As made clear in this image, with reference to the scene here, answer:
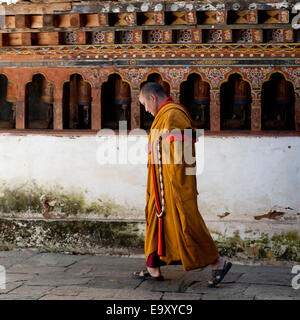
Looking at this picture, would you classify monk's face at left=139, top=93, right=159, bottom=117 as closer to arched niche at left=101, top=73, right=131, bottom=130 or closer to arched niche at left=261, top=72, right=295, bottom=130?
arched niche at left=101, top=73, right=131, bottom=130

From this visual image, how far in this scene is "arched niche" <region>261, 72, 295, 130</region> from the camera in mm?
5867

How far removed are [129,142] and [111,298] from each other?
2.14m

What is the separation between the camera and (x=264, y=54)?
18.4 feet

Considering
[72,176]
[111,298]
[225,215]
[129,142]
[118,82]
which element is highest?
[118,82]

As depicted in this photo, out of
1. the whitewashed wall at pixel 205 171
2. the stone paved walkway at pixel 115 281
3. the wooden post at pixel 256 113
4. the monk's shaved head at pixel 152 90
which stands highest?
the monk's shaved head at pixel 152 90

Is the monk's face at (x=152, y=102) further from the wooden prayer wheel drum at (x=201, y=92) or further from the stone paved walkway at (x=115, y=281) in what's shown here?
the stone paved walkway at (x=115, y=281)

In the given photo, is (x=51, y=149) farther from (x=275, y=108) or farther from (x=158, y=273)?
(x=275, y=108)

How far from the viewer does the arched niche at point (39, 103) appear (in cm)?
622

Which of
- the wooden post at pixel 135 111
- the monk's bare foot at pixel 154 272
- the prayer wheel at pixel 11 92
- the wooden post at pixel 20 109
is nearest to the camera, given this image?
the monk's bare foot at pixel 154 272

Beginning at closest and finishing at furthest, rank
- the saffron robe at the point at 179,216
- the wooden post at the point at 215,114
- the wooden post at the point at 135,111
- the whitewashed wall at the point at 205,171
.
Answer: the saffron robe at the point at 179,216, the whitewashed wall at the point at 205,171, the wooden post at the point at 215,114, the wooden post at the point at 135,111

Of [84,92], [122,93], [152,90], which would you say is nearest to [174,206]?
[152,90]

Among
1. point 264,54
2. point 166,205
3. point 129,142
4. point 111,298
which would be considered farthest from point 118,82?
point 111,298

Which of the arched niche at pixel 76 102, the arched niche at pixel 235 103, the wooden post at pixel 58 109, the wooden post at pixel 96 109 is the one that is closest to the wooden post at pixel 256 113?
the arched niche at pixel 235 103

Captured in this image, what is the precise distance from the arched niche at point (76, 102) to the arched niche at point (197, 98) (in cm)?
110
